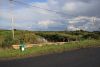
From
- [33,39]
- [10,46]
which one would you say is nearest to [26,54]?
[10,46]

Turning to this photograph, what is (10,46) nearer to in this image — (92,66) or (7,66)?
(7,66)

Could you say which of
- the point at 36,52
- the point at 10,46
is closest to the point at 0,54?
the point at 36,52

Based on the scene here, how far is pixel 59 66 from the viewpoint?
14.9m

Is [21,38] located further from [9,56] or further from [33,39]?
[9,56]

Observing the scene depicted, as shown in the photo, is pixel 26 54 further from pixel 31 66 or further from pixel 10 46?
pixel 31 66

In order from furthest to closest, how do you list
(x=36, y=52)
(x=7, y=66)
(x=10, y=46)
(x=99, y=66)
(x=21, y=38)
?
1. (x=21, y=38)
2. (x=10, y=46)
3. (x=36, y=52)
4. (x=7, y=66)
5. (x=99, y=66)

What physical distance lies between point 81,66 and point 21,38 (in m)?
22.9

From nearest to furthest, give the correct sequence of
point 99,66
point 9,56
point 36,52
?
1. point 99,66
2. point 9,56
3. point 36,52

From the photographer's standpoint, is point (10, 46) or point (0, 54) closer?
point (0, 54)

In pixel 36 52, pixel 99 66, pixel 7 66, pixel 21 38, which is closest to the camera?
pixel 99 66

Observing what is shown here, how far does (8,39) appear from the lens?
32.7 m

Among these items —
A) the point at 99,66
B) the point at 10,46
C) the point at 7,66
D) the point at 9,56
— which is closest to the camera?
the point at 99,66

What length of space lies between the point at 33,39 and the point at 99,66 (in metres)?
24.6

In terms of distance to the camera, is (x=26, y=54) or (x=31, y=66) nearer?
(x=31, y=66)
